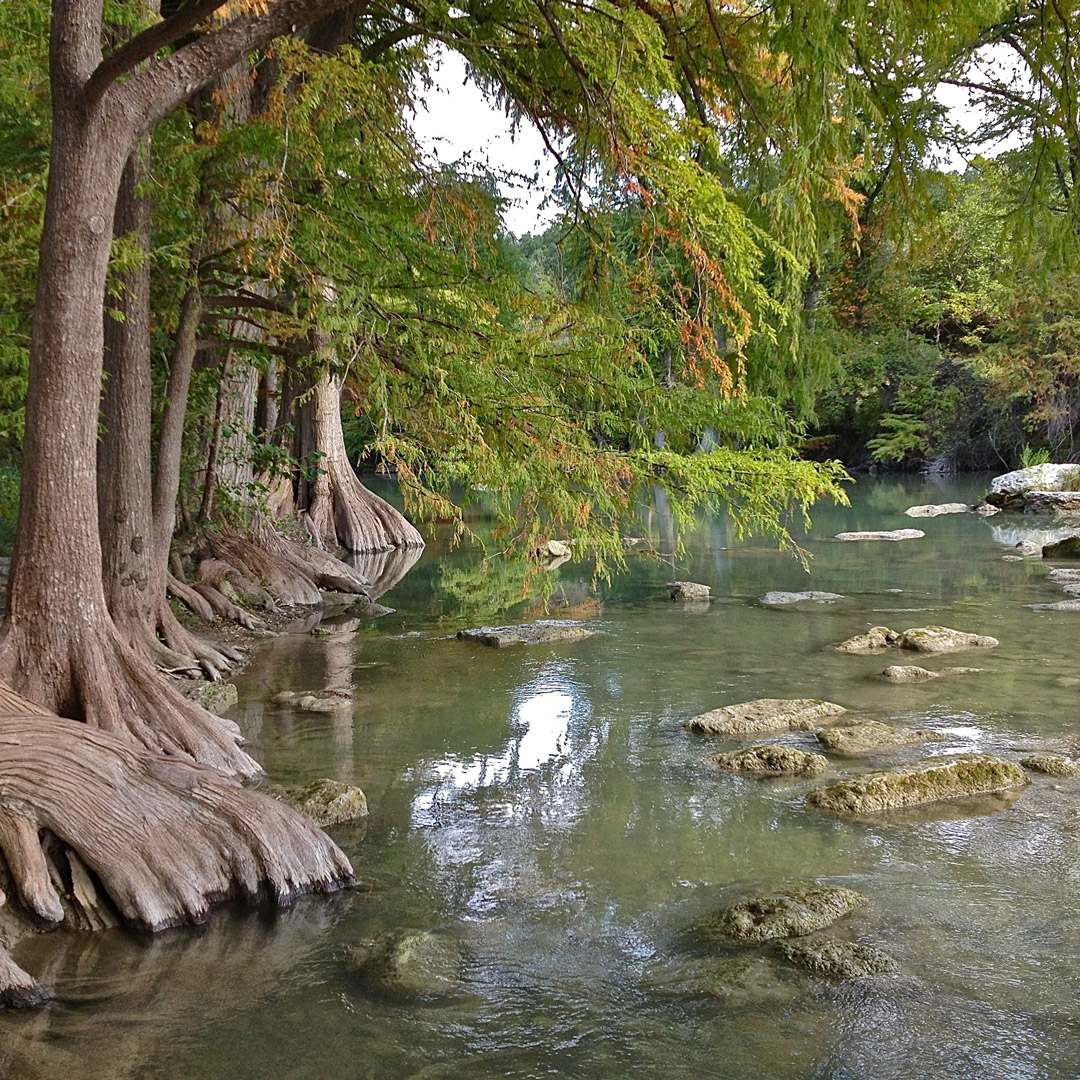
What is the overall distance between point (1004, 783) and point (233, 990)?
5000 millimetres

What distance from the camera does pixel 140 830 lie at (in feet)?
16.6

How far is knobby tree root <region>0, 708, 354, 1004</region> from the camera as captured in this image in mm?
4883

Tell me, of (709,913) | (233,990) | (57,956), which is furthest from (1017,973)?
(57,956)

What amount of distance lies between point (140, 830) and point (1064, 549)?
17.1 m

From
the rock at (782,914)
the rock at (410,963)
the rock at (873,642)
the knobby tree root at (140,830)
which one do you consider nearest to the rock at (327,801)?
the knobby tree root at (140,830)

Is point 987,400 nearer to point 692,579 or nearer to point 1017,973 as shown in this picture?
point 692,579

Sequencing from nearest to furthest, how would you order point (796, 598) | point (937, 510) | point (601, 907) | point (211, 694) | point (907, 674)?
point (601, 907) < point (211, 694) < point (907, 674) < point (796, 598) < point (937, 510)

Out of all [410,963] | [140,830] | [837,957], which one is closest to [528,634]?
[140,830]

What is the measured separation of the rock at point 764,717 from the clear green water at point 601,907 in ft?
0.73

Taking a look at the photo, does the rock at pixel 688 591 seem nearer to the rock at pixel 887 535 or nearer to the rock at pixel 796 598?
the rock at pixel 796 598

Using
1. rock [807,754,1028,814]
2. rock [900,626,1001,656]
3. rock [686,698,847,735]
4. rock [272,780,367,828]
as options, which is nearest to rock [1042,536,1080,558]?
rock [900,626,1001,656]

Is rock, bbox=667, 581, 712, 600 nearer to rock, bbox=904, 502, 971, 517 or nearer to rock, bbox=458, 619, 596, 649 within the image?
rock, bbox=458, 619, 596, 649

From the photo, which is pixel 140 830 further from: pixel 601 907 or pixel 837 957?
pixel 837 957

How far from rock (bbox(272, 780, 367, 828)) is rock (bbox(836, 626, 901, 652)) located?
635 centimetres
